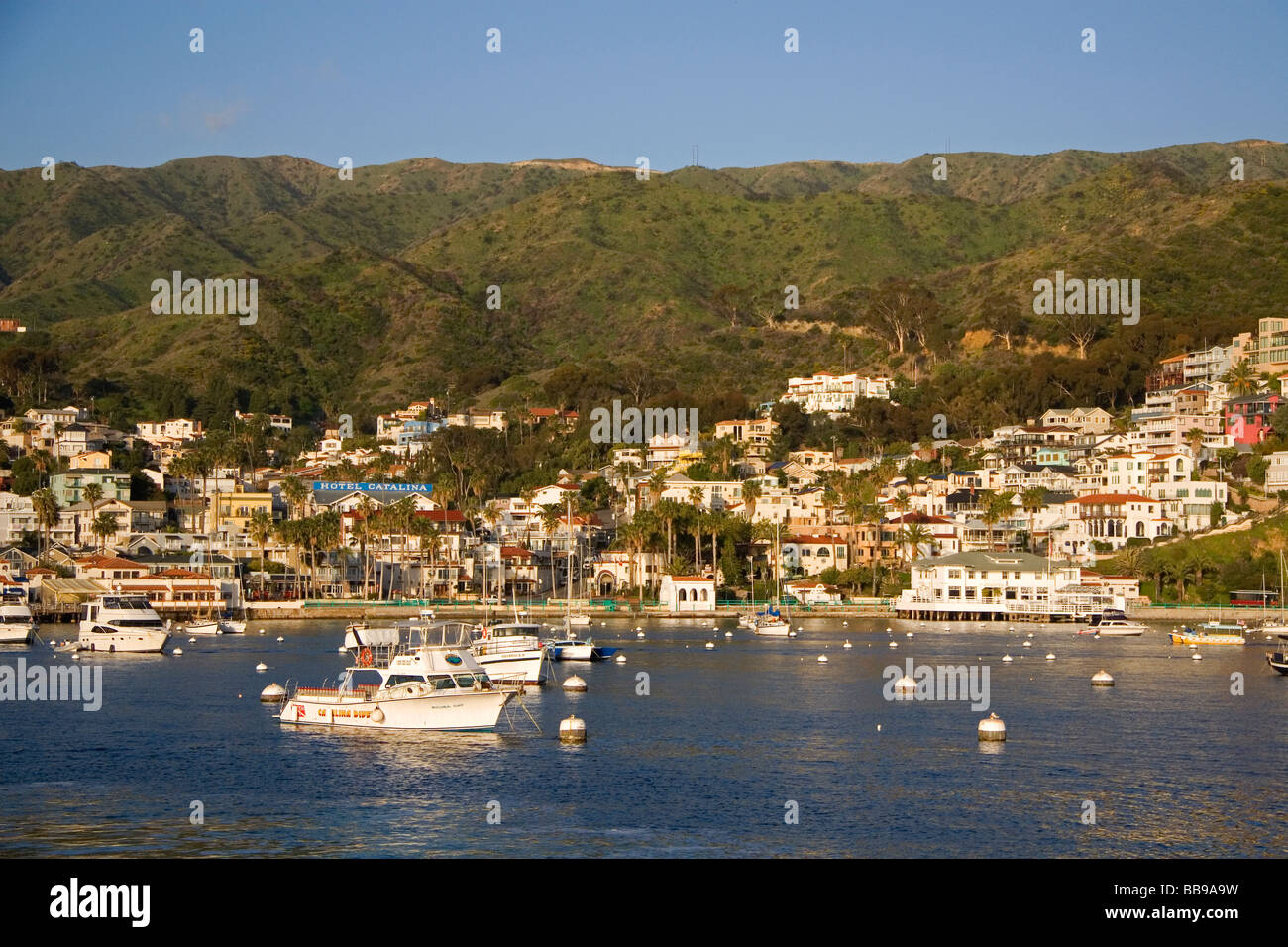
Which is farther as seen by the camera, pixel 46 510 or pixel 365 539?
pixel 46 510

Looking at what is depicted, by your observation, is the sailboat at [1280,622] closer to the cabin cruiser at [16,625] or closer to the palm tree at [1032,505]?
the palm tree at [1032,505]

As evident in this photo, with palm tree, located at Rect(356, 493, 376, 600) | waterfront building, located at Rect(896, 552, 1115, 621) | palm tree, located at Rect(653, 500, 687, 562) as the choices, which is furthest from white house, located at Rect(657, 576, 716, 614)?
palm tree, located at Rect(356, 493, 376, 600)

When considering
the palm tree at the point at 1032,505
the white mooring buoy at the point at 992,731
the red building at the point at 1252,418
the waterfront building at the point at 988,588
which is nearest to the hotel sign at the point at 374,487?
the waterfront building at the point at 988,588

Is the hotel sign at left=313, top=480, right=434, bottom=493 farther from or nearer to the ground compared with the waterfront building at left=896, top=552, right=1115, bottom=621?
farther from the ground

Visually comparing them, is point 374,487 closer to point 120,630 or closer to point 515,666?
point 120,630

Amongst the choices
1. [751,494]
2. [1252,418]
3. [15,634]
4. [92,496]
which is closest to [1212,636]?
[1252,418]

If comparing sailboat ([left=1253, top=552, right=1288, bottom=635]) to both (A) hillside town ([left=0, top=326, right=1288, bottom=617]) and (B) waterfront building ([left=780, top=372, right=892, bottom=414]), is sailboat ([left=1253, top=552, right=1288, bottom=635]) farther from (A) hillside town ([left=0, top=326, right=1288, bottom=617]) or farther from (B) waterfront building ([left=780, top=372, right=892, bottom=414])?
(B) waterfront building ([left=780, top=372, right=892, bottom=414])
